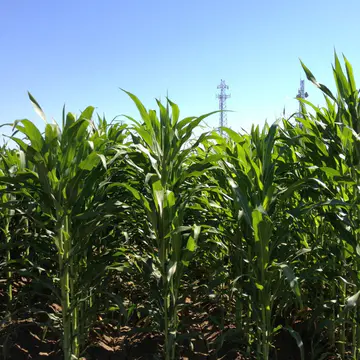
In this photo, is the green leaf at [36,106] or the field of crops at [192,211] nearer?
the field of crops at [192,211]

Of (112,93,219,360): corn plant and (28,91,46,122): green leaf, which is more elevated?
(28,91,46,122): green leaf

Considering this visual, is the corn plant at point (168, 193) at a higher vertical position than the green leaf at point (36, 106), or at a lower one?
lower

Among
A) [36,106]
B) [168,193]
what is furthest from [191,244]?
[36,106]

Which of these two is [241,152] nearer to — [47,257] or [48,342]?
[47,257]

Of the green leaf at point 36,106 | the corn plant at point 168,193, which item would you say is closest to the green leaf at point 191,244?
the corn plant at point 168,193

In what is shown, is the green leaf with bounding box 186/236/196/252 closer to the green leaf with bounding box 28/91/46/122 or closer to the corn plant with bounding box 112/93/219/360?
the corn plant with bounding box 112/93/219/360

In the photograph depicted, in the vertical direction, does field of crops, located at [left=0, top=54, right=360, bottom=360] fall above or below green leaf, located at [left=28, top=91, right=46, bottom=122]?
below

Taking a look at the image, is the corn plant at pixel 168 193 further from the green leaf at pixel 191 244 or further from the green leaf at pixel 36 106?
the green leaf at pixel 36 106

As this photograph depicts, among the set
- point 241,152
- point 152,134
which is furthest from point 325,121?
point 152,134

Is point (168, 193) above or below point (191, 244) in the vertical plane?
above

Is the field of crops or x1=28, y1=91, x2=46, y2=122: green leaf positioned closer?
the field of crops

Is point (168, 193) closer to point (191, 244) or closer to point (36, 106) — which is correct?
point (191, 244)

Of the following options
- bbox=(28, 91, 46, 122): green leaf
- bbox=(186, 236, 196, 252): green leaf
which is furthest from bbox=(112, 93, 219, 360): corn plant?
bbox=(28, 91, 46, 122): green leaf

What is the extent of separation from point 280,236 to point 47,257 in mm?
1387
